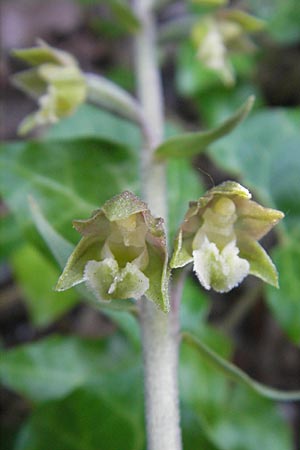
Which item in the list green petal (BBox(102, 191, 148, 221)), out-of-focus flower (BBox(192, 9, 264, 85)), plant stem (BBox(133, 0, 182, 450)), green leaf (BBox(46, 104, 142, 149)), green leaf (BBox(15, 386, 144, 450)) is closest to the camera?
green petal (BBox(102, 191, 148, 221))

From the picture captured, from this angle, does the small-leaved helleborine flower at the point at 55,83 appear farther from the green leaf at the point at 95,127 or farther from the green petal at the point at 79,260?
the green petal at the point at 79,260

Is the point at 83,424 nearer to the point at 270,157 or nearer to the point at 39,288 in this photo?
the point at 39,288

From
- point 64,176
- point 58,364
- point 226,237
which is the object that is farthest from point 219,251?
point 58,364

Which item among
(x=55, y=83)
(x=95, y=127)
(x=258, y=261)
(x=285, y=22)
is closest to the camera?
(x=258, y=261)

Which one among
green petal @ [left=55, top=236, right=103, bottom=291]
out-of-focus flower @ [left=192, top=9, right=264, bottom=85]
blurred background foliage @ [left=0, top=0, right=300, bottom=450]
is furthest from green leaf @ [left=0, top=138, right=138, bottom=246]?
green petal @ [left=55, top=236, right=103, bottom=291]

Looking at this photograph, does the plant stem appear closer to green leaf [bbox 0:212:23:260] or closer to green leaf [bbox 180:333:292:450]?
green leaf [bbox 180:333:292:450]

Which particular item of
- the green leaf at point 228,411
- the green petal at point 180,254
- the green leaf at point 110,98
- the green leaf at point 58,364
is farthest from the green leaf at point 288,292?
the green petal at point 180,254
